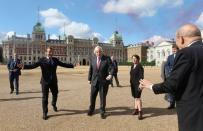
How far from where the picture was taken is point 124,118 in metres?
9.69

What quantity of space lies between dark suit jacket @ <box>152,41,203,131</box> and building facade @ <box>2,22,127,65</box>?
5425 inches

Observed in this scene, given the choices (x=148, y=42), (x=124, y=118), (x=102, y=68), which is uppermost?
(x=148, y=42)

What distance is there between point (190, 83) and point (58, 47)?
156239 millimetres

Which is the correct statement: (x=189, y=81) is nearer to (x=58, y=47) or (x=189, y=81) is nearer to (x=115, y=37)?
(x=58, y=47)

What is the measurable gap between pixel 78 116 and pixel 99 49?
2.24m

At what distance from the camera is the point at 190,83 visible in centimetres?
364

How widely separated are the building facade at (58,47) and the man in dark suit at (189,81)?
13774 cm

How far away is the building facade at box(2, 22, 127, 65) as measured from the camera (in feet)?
476

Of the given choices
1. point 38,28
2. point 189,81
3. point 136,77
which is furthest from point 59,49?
point 189,81

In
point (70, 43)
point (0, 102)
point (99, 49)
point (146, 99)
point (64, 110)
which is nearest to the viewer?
point (99, 49)

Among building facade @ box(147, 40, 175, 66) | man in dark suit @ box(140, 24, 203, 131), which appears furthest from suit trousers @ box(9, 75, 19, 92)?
building facade @ box(147, 40, 175, 66)

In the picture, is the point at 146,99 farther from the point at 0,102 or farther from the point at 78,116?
the point at 0,102

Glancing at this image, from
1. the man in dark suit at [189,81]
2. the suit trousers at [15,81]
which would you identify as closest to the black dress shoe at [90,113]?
the man in dark suit at [189,81]

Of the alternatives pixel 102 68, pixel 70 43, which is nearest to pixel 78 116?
pixel 102 68
